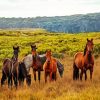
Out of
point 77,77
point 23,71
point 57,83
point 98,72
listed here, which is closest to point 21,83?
point 23,71

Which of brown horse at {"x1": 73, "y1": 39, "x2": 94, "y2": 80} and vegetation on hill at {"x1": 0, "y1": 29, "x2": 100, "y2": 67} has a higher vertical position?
brown horse at {"x1": 73, "y1": 39, "x2": 94, "y2": 80}

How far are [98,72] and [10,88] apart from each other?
6127 mm

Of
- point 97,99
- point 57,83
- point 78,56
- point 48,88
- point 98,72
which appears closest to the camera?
point 97,99

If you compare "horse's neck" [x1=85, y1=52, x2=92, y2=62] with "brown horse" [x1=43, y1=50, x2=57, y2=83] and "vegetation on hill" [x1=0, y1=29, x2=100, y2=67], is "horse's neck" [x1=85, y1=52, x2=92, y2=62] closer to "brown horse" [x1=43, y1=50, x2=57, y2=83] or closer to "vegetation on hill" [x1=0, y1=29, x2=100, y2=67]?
"brown horse" [x1=43, y1=50, x2=57, y2=83]

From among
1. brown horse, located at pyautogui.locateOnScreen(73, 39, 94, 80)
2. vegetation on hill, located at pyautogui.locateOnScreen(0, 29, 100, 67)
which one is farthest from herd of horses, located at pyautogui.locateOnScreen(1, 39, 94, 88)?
vegetation on hill, located at pyautogui.locateOnScreen(0, 29, 100, 67)

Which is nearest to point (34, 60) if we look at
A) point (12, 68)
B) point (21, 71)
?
point (21, 71)

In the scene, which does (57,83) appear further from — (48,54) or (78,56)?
(78,56)

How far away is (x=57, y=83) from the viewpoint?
14.9 metres

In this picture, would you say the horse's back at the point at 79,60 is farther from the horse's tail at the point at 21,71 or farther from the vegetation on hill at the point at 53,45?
the vegetation on hill at the point at 53,45

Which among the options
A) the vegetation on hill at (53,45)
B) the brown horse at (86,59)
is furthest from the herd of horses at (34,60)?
the vegetation on hill at (53,45)

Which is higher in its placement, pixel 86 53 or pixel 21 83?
pixel 86 53

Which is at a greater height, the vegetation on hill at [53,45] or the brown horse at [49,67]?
the brown horse at [49,67]

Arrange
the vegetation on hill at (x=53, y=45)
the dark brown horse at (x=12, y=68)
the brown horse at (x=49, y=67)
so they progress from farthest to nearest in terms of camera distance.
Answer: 1. the vegetation on hill at (x=53, y=45)
2. the brown horse at (x=49, y=67)
3. the dark brown horse at (x=12, y=68)

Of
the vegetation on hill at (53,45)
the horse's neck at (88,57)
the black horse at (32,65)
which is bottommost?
the vegetation on hill at (53,45)
